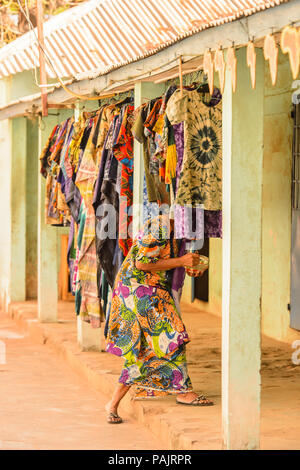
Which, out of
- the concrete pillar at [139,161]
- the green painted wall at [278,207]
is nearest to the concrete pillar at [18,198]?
the green painted wall at [278,207]

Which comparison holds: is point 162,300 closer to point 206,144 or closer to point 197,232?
point 197,232

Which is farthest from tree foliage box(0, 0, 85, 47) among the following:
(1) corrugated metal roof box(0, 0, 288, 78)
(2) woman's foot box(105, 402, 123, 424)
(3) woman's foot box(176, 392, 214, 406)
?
(3) woman's foot box(176, 392, 214, 406)

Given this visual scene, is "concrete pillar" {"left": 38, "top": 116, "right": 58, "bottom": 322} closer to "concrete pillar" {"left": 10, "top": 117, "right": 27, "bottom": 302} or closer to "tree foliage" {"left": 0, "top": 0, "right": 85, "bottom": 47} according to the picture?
"concrete pillar" {"left": 10, "top": 117, "right": 27, "bottom": 302}

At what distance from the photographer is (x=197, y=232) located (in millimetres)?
5965

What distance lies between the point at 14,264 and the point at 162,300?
264 inches

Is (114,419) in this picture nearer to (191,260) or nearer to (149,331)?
(149,331)

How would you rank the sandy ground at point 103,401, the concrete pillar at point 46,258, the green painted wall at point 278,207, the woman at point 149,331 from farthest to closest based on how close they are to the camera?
the concrete pillar at point 46,258 → the green painted wall at point 278,207 → the woman at point 149,331 → the sandy ground at point 103,401

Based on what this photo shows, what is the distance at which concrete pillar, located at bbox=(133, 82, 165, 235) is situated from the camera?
7.22 metres

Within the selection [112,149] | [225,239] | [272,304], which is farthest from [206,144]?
[272,304]

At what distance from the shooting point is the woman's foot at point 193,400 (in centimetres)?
655

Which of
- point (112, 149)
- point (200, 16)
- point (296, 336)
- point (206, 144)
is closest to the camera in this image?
point (206, 144)

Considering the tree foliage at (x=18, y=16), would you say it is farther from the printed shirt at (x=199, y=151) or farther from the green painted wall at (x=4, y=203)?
the printed shirt at (x=199, y=151)

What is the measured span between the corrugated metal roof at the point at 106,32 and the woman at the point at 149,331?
6657 millimetres

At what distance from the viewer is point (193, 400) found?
6547 mm
